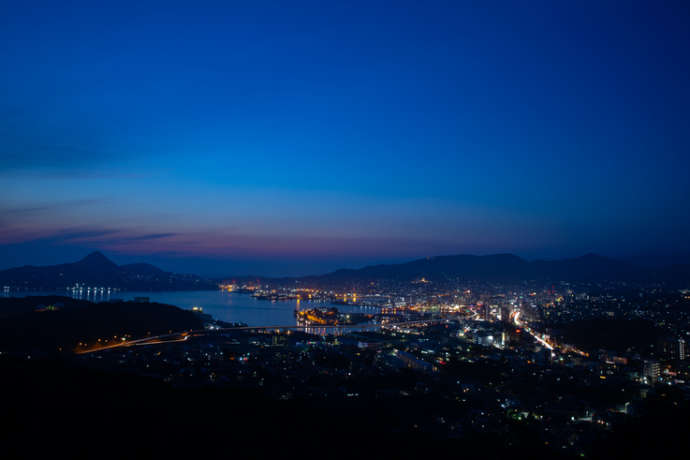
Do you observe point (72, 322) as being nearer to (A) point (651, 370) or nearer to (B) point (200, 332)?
(B) point (200, 332)

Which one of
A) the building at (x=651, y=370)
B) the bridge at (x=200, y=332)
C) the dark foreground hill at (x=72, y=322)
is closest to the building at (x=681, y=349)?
the building at (x=651, y=370)

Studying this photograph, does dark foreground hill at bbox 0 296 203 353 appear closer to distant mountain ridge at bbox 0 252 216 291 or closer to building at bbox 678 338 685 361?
building at bbox 678 338 685 361

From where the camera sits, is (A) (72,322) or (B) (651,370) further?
(A) (72,322)

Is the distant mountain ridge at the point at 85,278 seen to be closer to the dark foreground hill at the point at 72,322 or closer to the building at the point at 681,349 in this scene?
the dark foreground hill at the point at 72,322

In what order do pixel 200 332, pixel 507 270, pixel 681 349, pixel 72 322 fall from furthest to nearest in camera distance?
pixel 507 270 < pixel 200 332 < pixel 72 322 < pixel 681 349

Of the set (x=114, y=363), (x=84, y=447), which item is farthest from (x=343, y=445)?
(x=114, y=363)

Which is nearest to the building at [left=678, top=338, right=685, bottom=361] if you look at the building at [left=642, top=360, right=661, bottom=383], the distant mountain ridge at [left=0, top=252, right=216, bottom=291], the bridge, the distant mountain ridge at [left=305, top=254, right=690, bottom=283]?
the building at [left=642, top=360, right=661, bottom=383]

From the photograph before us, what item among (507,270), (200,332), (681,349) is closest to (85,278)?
(200,332)
